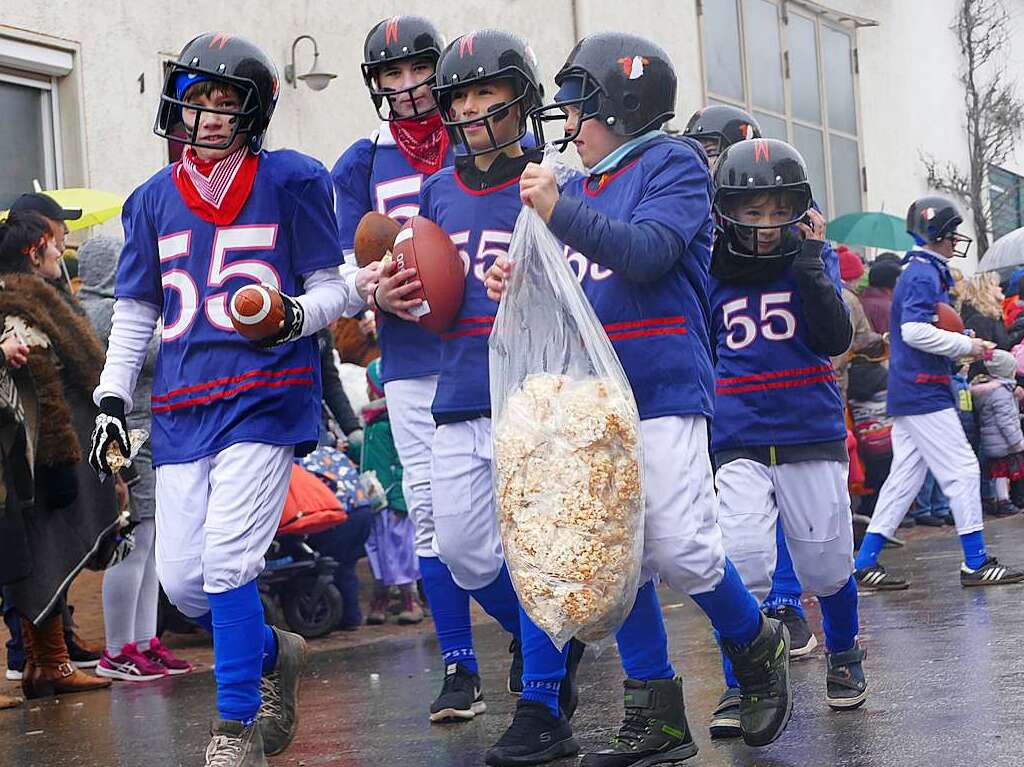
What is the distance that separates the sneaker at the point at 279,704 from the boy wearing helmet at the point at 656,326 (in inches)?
43.8

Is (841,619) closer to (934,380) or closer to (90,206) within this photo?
(934,380)

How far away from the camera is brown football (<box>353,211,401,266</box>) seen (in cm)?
611

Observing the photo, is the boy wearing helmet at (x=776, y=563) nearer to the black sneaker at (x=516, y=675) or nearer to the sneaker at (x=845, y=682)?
the black sneaker at (x=516, y=675)

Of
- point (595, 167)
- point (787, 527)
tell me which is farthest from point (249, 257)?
point (787, 527)

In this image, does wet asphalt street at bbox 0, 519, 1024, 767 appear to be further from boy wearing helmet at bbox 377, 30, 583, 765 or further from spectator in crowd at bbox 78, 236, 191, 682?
boy wearing helmet at bbox 377, 30, 583, 765

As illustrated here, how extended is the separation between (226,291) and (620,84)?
1349 millimetres

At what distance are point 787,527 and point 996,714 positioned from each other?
991 millimetres

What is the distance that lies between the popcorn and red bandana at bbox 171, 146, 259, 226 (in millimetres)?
1257

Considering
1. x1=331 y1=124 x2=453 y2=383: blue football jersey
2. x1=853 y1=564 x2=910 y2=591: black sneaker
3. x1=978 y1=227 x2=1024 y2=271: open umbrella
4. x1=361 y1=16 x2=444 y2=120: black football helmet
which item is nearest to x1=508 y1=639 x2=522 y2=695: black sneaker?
x1=331 y1=124 x2=453 y2=383: blue football jersey

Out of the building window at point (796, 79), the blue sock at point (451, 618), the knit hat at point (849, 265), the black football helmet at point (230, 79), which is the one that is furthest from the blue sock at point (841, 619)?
the building window at point (796, 79)

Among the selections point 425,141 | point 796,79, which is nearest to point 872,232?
point 796,79

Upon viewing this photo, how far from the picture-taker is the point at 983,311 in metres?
15.1

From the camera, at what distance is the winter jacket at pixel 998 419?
15.0 m

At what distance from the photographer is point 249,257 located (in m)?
5.24
